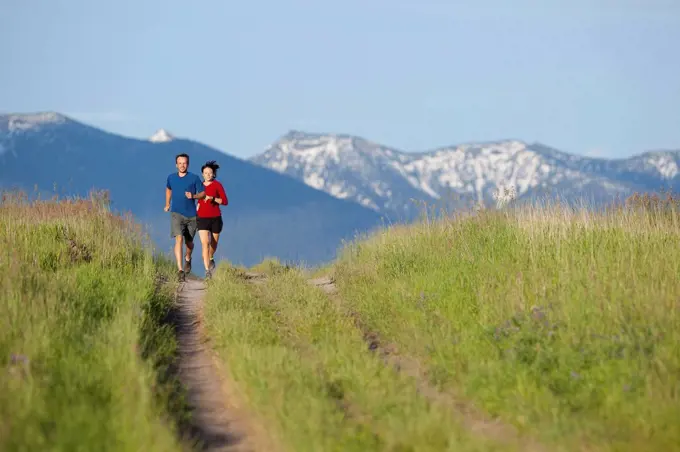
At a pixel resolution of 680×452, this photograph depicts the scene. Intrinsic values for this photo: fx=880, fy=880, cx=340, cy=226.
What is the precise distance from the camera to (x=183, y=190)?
16.7 meters

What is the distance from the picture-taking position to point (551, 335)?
8398 millimetres

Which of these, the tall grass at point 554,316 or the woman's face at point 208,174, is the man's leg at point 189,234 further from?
the tall grass at point 554,316

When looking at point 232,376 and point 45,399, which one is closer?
point 45,399

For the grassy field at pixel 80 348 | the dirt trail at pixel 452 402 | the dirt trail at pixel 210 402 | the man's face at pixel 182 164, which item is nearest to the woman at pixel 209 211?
the man's face at pixel 182 164

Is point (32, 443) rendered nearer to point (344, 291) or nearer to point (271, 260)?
point (344, 291)

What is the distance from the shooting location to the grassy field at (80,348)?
6.12 metres

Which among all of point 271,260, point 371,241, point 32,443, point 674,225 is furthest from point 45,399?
point 271,260

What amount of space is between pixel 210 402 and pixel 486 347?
2682mm

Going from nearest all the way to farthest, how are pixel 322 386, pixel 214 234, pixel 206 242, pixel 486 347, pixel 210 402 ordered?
pixel 322 386, pixel 210 402, pixel 486 347, pixel 206 242, pixel 214 234

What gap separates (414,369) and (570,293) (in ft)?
6.89

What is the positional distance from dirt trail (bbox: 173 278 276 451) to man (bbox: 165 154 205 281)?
5.42 meters

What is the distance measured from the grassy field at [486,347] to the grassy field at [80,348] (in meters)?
0.97

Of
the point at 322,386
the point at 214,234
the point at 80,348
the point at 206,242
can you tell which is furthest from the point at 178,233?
the point at 322,386

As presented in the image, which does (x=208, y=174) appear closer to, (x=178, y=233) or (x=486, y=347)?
(x=178, y=233)
